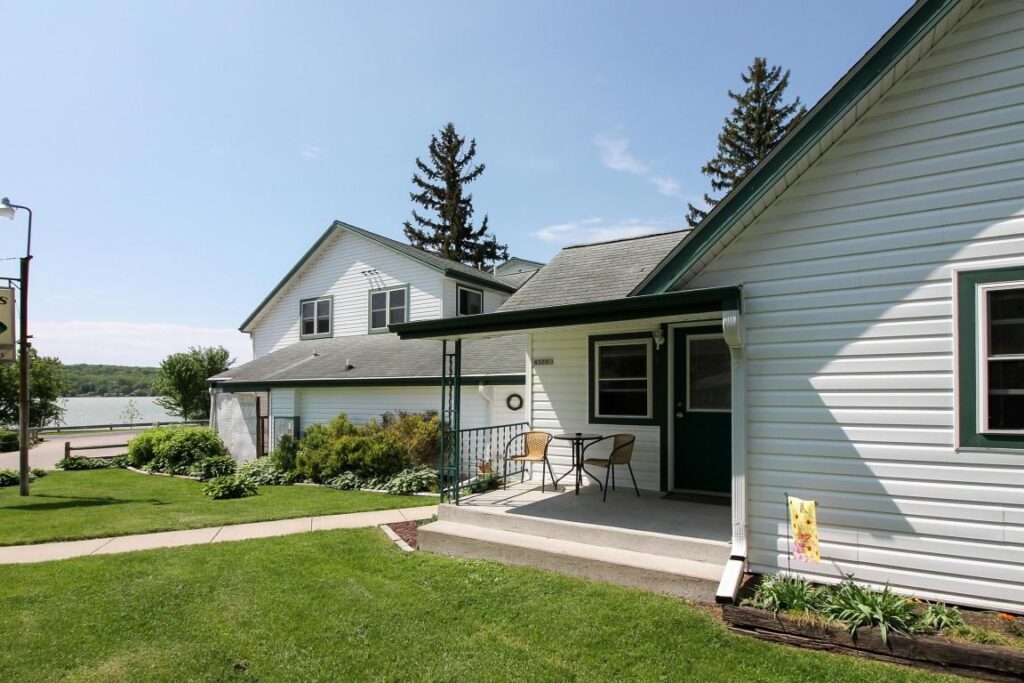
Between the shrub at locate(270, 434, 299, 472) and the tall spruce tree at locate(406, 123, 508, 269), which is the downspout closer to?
the shrub at locate(270, 434, 299, 472)

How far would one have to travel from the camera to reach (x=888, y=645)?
142 inches

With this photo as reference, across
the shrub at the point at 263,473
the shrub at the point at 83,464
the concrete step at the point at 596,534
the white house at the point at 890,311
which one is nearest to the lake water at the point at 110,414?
the shrub at the point at 83,464

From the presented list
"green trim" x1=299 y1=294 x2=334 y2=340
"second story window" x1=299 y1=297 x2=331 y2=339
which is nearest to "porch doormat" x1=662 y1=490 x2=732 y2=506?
"green trim" x1=299 y1=294 x2=334 y2=340

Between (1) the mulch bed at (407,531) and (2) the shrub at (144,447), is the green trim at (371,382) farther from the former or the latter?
(1) the mulch bed at (407,531)

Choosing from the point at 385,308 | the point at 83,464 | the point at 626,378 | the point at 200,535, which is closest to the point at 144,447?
the point at 83,464

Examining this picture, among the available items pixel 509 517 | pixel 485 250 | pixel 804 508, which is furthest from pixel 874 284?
pixel 485 250

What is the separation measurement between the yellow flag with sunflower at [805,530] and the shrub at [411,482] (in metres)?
7.79

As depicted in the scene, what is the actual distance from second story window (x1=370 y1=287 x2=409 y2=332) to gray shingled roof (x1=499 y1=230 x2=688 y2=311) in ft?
24.1

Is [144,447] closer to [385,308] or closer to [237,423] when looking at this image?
[237,423]

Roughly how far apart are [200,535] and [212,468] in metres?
7.62

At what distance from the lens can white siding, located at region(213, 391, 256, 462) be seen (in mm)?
17367

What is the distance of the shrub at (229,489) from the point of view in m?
10.7

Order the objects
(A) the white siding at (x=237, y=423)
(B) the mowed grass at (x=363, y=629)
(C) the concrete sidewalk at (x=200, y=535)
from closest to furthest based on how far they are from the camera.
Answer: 1. (B) the mowed grass at (x=363, y=629)
2. (C) the concrete sidewalk at (x=200, y=535)
3. (A) the white siding at (x=237, y=423)

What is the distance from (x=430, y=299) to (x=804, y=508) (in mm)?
13378
